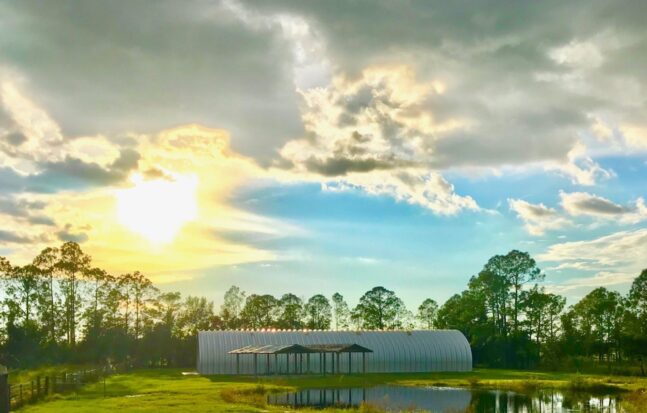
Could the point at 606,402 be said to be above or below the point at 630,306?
below

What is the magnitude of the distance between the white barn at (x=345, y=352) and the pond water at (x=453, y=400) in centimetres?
2706

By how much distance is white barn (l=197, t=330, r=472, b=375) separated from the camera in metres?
87.2

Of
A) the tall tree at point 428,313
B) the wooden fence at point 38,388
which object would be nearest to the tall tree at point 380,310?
the tall tree at point 428,313

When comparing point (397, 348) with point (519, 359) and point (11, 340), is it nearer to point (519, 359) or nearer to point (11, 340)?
point (519, 359)

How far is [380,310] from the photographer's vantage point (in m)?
131

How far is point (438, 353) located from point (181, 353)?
39359mm

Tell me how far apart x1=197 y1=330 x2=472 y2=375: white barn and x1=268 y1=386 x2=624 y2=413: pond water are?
27.1 metres

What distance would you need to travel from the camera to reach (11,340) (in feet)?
300

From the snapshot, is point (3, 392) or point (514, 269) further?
point (514, 269)

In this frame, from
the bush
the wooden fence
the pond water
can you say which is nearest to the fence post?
the wooden fence

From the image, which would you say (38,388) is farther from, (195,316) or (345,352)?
(195,316)

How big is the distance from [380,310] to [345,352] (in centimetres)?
4408

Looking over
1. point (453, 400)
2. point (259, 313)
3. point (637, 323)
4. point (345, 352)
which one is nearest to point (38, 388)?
point (453, 400)

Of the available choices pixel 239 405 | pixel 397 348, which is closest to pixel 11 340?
pixel 397 348
